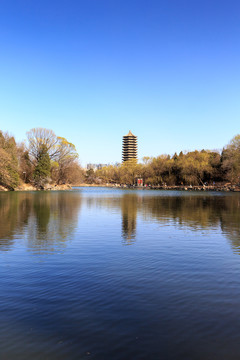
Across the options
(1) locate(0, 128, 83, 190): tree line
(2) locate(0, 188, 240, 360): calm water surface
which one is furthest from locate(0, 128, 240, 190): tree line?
(2) locate(0, 188, 240, 360): calm water surface

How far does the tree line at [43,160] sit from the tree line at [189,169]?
1502 inches

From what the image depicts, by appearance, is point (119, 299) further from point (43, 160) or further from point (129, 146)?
point (129, 146)

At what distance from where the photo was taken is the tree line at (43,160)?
7844cm

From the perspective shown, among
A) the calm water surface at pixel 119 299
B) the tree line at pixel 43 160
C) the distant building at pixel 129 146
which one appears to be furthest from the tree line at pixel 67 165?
the distant building at pixel 129 146

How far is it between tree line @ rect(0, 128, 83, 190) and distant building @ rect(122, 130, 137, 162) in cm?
9811

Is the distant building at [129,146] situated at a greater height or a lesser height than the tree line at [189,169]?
greater

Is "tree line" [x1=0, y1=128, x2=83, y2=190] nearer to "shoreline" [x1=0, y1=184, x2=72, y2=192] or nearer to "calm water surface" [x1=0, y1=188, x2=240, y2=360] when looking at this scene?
"shoreline" [x1=0, y1=184, x2=72, y2=192]

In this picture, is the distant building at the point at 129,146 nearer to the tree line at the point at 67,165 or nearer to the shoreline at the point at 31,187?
the tree line at the point at 67,165

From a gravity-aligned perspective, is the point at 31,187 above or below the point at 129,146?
below

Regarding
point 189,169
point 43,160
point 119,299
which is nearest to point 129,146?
point 189,169

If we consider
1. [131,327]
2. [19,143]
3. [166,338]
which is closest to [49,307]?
[131,327]

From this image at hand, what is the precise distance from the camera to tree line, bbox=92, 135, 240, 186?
8298 centimetres

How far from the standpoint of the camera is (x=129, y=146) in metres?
198

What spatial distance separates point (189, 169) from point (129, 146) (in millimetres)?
94248
